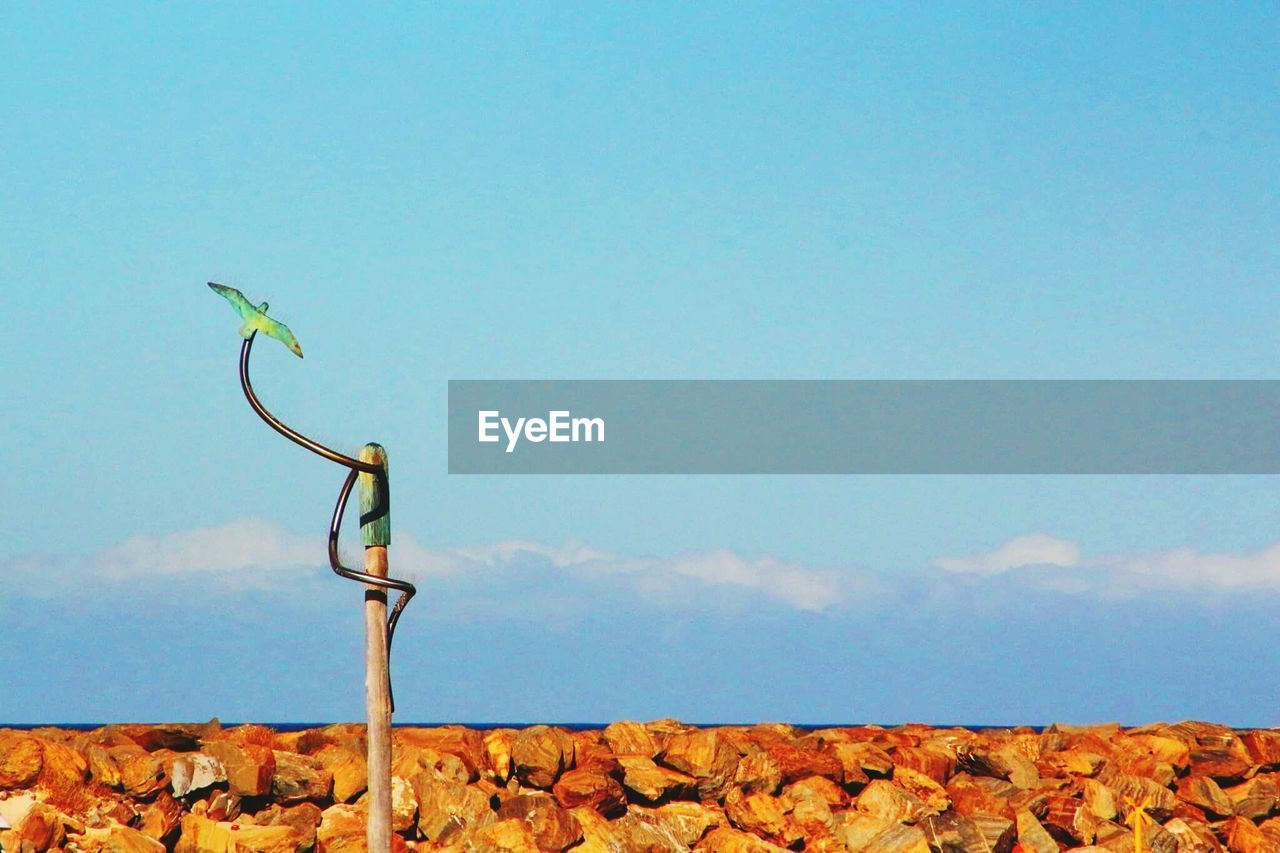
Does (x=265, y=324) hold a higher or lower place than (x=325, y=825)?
higher

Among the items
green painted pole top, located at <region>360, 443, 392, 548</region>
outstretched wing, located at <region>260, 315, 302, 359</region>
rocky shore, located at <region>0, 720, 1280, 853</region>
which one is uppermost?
outstretched wing, located at <region>260, 315, 302, 359</region>

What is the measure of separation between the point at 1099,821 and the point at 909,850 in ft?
7.77

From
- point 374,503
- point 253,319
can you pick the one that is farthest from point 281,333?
point 374,503

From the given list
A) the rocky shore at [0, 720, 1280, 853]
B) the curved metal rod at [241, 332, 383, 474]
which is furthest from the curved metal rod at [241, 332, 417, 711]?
the rocky shore at [0, 720, 1280, 853]

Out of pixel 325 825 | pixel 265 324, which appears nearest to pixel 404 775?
pixel 325 825

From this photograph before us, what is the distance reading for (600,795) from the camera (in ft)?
42.0

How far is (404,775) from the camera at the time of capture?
42.4ft

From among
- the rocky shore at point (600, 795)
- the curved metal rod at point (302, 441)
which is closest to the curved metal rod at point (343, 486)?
the curved metal rod at point (302, 441)

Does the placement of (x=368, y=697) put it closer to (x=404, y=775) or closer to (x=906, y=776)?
(x=404, y=775)

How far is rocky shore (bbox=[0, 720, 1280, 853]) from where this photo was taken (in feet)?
Result: 39.5

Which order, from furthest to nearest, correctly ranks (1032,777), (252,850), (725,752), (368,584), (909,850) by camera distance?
(1032,777) < (725,752) < (909,850) < (252,850) < (368,584)

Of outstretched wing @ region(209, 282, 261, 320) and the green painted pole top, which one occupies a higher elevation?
outstretched wing @ region(209, 282, 261, 320)

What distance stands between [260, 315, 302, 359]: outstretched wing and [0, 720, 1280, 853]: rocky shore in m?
4.86

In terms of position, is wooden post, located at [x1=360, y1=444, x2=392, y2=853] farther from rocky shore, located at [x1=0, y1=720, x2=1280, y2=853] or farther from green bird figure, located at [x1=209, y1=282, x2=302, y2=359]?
rocky shore, located at [x1=0, y1=720, x2=1280, y2=853]
